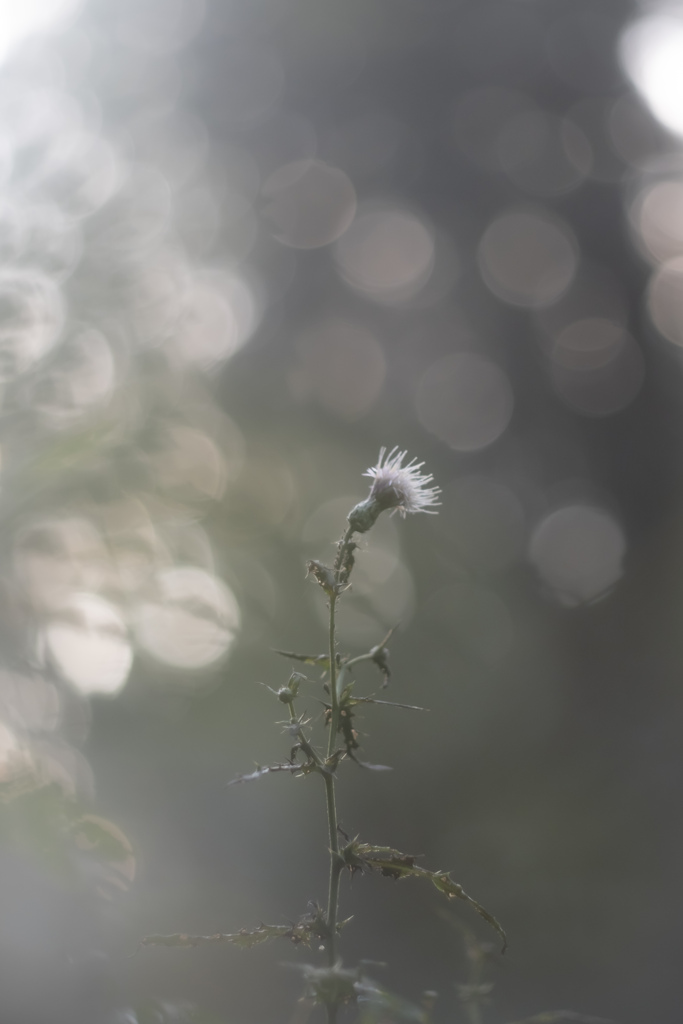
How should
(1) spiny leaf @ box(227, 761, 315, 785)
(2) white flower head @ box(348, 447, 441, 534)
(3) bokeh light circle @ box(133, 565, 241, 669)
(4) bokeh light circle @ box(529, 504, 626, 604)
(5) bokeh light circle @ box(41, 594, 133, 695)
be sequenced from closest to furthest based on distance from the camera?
(1) spiny leaf @ box(227, 761, 315, 785)
(2) white flower head @ box(348, 447, 441, 534)
(5) bokeh light circle @ box(41, 594, 133, 695)
(3) bokeh light circle @ box(133, 565, 241, 669)
(4) bokeh light circle @ box(529, 504, 626, 604)

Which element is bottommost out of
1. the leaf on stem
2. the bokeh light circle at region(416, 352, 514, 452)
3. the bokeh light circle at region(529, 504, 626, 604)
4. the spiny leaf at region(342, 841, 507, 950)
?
the leaf on stem

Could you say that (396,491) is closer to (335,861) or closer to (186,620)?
(335,861)

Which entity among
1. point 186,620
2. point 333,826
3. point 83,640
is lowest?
point 333,826

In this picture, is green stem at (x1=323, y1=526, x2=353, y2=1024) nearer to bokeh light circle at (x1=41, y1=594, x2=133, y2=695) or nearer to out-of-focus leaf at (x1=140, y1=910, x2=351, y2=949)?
out-of-focus leaf at (x1=140, y1=910, x2=351, y2=949)

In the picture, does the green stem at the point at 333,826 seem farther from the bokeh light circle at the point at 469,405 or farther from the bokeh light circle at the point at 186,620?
the bokeh light circle at the point at 469,405

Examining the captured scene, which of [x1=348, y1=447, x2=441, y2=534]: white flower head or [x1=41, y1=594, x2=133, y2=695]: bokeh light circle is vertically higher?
[x1=348, y1=447, x2=441, y2=534]: white flower head

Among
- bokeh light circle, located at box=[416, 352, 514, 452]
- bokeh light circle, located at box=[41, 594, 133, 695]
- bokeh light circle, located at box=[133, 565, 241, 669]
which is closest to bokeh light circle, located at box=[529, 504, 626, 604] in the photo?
bokeh light circle, located at box=[416, 352, 514, 452]

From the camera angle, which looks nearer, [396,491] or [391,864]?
[391,864]

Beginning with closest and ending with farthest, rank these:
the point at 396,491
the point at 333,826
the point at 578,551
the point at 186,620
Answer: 1. the point at 333,826
2. the point at 396,491
3. the point at 186,620
4. the point at 578,551

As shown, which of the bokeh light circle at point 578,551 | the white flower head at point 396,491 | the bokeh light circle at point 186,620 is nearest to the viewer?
the white flower head at point 396,491

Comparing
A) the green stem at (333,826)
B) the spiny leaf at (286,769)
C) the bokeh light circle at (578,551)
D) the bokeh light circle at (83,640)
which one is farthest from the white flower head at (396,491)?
the bokeh light circle at (578,551)

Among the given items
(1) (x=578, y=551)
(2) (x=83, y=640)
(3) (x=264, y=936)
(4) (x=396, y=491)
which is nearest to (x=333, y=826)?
(3) (x=264, y=936)

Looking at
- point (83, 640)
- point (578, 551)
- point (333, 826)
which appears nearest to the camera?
point (333, 826)
